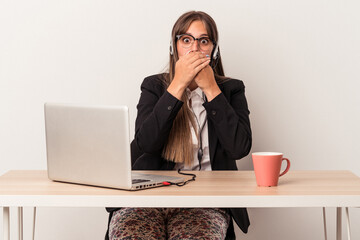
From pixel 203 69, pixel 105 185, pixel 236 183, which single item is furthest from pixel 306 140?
pixel 105 185

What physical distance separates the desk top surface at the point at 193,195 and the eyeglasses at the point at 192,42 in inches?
25.0

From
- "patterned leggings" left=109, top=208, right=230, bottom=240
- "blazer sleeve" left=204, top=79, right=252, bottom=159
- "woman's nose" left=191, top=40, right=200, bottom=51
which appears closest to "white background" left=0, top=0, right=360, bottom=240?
"woman's nose" left=191, top=40, right=200, bottom=51

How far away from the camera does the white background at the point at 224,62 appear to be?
8.13 ft

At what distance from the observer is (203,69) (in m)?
1.77

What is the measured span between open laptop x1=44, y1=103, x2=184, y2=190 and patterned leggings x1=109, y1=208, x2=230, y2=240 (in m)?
0.15

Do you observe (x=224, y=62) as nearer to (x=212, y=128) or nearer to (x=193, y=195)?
(x=212, y=128)

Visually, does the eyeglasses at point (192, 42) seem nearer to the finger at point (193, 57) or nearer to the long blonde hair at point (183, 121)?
the long blonde hair at point (183, 121)

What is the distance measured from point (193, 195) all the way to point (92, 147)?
0.96 ft

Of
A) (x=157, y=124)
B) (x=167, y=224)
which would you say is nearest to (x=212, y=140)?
(x=157, y=124)

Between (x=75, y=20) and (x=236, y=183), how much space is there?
1392 mm

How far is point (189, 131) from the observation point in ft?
6.08

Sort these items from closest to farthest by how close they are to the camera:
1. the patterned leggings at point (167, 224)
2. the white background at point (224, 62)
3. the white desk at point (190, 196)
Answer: the white desk at point (190, 196) < the patterned leggings at point (167, 224) < the white background at point (224, 62)

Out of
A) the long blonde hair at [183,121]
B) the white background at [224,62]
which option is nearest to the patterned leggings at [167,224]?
the long blonde hair at [183,121]

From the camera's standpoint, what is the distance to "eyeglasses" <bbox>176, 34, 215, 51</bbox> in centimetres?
189
